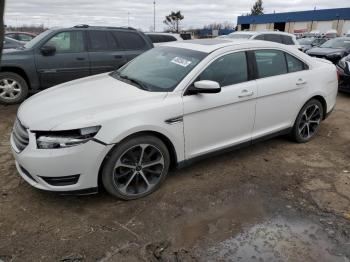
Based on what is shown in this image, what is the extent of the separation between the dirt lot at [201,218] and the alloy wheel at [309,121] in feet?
2.74

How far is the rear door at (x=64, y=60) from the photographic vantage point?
757 cm

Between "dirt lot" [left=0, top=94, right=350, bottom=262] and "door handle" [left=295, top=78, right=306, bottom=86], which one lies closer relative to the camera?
"dirt lot" [left=0, top=94, right=350, bottom=262]

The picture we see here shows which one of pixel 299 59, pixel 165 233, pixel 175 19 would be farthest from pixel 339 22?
pixel 165 233

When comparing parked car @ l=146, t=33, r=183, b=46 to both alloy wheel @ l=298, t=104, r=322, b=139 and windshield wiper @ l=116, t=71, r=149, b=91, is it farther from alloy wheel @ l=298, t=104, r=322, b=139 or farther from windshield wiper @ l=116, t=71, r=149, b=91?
windshield wiper @ l=116, t=71, r=149, b=91

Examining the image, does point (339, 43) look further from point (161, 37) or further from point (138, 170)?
point (138, 170)

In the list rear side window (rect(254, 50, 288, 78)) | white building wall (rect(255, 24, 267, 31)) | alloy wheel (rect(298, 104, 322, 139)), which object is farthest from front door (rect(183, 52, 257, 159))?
white building wall (rect(255, 24, 267, 31))

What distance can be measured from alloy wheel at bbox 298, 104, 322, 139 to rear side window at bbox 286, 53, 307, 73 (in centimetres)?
63

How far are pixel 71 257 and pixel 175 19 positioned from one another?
68717 mm

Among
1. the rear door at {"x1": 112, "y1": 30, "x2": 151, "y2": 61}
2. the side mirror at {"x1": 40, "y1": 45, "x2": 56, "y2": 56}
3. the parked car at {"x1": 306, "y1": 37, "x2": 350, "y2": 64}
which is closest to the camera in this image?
the side mirror at {"x1": 40, "y1": 45, "x2": 56, "y2": 56}

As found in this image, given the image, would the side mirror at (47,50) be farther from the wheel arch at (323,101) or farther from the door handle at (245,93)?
the wheel arch at (323,101)

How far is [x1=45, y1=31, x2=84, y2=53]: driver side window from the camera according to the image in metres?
7.79

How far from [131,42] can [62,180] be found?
5997 mm

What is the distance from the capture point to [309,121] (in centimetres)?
554

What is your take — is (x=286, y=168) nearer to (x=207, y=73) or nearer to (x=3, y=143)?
(x=207, y=73)
